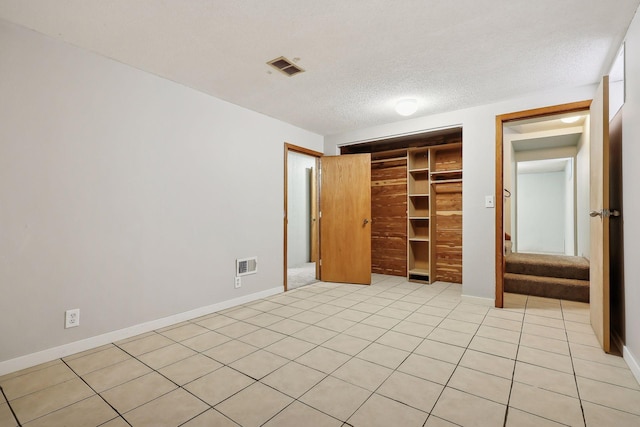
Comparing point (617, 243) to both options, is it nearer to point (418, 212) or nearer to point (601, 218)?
point (601, 218)

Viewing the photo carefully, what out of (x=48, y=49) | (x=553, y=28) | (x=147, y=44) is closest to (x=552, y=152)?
(x=553, y=28)

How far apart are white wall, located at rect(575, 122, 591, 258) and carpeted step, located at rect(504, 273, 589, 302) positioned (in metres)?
1.27

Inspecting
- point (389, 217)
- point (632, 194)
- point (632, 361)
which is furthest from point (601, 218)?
point (389, 217)

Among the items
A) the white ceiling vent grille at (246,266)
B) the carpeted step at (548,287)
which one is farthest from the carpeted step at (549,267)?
the white ceiling vent grille at (246,266)

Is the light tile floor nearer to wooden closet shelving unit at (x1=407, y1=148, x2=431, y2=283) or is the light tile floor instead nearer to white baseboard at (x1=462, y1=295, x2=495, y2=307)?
white baseboard at (x1=462, y1=295, x2=495, y2=307)

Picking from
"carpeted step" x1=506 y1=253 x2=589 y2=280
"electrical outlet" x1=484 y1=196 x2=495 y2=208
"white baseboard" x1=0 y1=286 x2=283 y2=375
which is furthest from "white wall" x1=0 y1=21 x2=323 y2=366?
"carpeted step" x1=506 y1=253 x2=589 y2=280

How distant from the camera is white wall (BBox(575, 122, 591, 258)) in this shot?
455 centimetres

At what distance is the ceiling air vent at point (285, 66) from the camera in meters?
2.56

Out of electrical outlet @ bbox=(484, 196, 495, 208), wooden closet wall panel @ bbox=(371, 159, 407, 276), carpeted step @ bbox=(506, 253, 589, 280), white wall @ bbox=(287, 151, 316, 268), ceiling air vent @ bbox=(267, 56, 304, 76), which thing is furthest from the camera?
white wall @ bbox=(287, 151, 316, 268)

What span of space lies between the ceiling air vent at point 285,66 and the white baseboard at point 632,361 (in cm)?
323

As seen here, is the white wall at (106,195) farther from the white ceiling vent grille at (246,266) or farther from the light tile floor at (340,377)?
the light tile floor at (340,377)

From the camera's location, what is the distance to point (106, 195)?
2451 mm

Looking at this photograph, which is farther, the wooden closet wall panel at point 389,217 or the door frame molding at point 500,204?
the wooden closet wall panel at point 389,217

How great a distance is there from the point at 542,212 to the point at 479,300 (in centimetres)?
685
